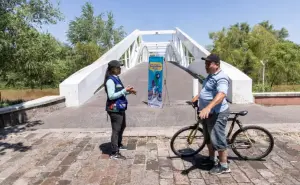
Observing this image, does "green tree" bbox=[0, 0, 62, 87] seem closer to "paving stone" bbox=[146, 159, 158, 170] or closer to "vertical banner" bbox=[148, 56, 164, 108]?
"vertical banner" bbox=[148, 56, 164, 108]

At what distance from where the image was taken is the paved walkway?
12.5 feet

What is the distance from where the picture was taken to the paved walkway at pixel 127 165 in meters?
3.80

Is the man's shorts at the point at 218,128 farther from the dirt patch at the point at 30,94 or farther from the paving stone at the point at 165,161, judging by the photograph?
the dirt patch at the point at 30,94

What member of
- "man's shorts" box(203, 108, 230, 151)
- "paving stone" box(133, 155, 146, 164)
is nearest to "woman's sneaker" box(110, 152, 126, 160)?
"paving stone" box(133, 155, 146, 164)

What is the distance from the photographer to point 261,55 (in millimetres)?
24359

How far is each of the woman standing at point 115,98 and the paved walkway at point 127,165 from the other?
358 mm

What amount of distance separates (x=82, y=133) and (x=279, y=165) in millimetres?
3923

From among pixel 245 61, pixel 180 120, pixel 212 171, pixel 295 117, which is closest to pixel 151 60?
pixel 180 120

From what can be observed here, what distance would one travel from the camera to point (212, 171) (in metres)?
3.96

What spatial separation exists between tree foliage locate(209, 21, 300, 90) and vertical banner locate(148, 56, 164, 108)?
8.69 m

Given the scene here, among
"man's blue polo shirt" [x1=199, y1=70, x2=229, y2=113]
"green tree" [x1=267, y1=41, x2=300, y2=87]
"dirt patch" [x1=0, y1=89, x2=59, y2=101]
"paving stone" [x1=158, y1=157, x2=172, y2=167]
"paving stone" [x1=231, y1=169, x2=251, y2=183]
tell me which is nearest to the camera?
"man's blue polo shirt" [x1=199, y1=70, x2=229, y2=113]

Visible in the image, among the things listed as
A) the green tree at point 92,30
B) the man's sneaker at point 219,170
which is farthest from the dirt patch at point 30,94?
the green tree at point 92,30

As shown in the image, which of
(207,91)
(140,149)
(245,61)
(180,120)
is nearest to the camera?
(207,91)

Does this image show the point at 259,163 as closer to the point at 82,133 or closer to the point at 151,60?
the point at 82,133
